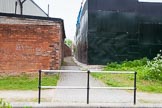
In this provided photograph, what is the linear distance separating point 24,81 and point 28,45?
2.10 m

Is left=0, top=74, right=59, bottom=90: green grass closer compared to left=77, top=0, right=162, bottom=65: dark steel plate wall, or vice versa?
left=0, top=74, right=59, bottom=90: green grass

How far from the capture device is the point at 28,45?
51.5 feet

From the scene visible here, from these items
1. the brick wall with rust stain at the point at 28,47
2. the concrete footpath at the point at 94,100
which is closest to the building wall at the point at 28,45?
the brick wall with rust stain at the point at 28,47

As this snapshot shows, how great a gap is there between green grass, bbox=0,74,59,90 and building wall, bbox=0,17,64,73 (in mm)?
375

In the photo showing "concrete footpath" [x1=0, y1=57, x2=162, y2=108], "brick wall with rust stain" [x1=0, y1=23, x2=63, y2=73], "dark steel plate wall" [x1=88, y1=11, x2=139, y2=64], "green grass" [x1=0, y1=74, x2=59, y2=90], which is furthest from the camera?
"dark steel plate wall" [x1=88, y1=11, x2=139, y2=64]

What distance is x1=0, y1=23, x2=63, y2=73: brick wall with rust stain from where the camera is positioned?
15445 mm

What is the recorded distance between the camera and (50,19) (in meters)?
16.0

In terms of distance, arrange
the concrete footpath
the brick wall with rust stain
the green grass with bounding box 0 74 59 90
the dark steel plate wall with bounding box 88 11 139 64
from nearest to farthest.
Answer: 1. the concrete footpath
2. the green grass with bounding box 0 74 59 90
3. the brick wall with rust stain
4. the dark steel plate wall with bounding box 88 11 139 64

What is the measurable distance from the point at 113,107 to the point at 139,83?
18.7ft

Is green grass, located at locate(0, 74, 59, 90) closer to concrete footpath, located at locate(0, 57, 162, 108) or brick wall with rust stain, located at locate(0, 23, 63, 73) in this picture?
brick wall with rust stain, located at locate(0, 23, 63, 73)

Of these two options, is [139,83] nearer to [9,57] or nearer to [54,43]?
[54,43]

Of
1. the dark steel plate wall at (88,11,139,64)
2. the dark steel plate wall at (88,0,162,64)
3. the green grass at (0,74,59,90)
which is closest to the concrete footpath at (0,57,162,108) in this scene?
the green grass at (0,74,59,90)

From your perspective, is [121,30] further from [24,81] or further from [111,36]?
[24,81]

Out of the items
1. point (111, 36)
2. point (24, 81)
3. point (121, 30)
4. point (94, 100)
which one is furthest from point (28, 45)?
point (121, 30)
